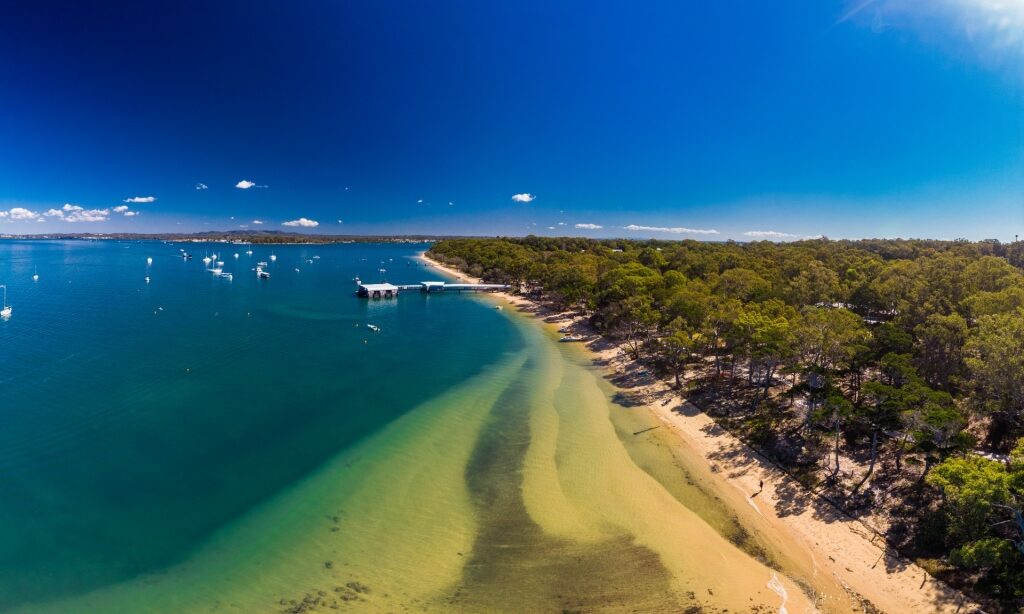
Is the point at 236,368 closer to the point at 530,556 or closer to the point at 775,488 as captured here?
the point at 530,556

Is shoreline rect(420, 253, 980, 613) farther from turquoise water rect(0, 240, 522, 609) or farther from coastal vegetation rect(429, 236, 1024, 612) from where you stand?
turquoise water rect(0, 240, 522, 609)

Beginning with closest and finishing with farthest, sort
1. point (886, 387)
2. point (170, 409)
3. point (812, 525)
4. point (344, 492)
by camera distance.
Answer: point (812, 525)
point (344, 492)
point (886, 387)
point (170, 409)

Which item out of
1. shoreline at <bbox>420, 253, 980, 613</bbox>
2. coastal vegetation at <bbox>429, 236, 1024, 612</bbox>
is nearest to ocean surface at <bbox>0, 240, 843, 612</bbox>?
shoreline at <bbox>420, 253, 980, 613</bbox>

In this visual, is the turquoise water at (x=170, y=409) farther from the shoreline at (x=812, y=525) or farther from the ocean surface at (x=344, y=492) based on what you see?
the shoreline at (x=812, y=525)

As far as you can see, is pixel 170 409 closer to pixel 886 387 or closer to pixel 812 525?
pixel 812 525

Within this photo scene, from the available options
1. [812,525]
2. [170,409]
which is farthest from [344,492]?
[812,525]

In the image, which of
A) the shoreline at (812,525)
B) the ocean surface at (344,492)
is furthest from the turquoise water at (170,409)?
the shoreline at (812,525)
